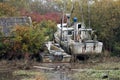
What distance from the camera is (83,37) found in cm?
3170

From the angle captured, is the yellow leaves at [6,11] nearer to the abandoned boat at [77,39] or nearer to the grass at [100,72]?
the abandoned boat at [77,39]

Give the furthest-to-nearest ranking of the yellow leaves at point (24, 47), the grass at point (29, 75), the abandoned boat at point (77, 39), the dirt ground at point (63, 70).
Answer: the abandoned boat at point (77, 39), the yellow leaves at point (24, 47), the dirt ground at point (63, 70), the grass at point (29, 75)

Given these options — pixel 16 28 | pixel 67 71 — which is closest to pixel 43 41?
pixel 16 28

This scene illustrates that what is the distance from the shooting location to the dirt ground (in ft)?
79.2

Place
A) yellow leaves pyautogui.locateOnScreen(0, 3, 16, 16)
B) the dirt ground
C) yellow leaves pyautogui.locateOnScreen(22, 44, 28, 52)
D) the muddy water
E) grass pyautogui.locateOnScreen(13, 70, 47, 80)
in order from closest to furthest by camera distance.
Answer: grass pyautogui.locateOnScreen(13, 70, 47, 80) → the muddy water → the dirt ground → yellow leaves pyautogui.locateOnScreen(22, 44, 28, 52) → yellow leaves pyautogui.locateOnScreen(0, 3, 16, 16)

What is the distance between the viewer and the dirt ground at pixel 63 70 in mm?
24125

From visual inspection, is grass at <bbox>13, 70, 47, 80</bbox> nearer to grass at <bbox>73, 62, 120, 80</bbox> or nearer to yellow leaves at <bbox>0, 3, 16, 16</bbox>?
grass at <bbox>73, 62, 120, 80</bbox>

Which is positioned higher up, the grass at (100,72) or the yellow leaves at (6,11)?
the yellow leaves at (6,11)

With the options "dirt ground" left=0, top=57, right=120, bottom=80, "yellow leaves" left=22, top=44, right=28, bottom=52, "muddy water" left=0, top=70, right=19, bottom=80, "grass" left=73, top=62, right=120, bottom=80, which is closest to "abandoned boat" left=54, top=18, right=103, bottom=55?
"dirt ground" left=0, top=57, right=120, bottom=80

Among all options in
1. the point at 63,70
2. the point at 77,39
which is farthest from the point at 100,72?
the point at 77,39

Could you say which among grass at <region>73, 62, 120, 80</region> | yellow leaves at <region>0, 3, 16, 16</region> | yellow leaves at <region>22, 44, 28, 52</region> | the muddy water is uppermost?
yellow leaves at <region>0, 3, 16, 16</region>

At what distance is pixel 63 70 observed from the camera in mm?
26500

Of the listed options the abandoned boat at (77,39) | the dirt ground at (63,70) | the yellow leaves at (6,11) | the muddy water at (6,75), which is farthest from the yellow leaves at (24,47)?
the yellow leaves at (6,11)

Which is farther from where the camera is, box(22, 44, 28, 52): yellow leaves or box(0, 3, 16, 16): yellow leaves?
box(0, 3, 16, 16): yellow leaves
